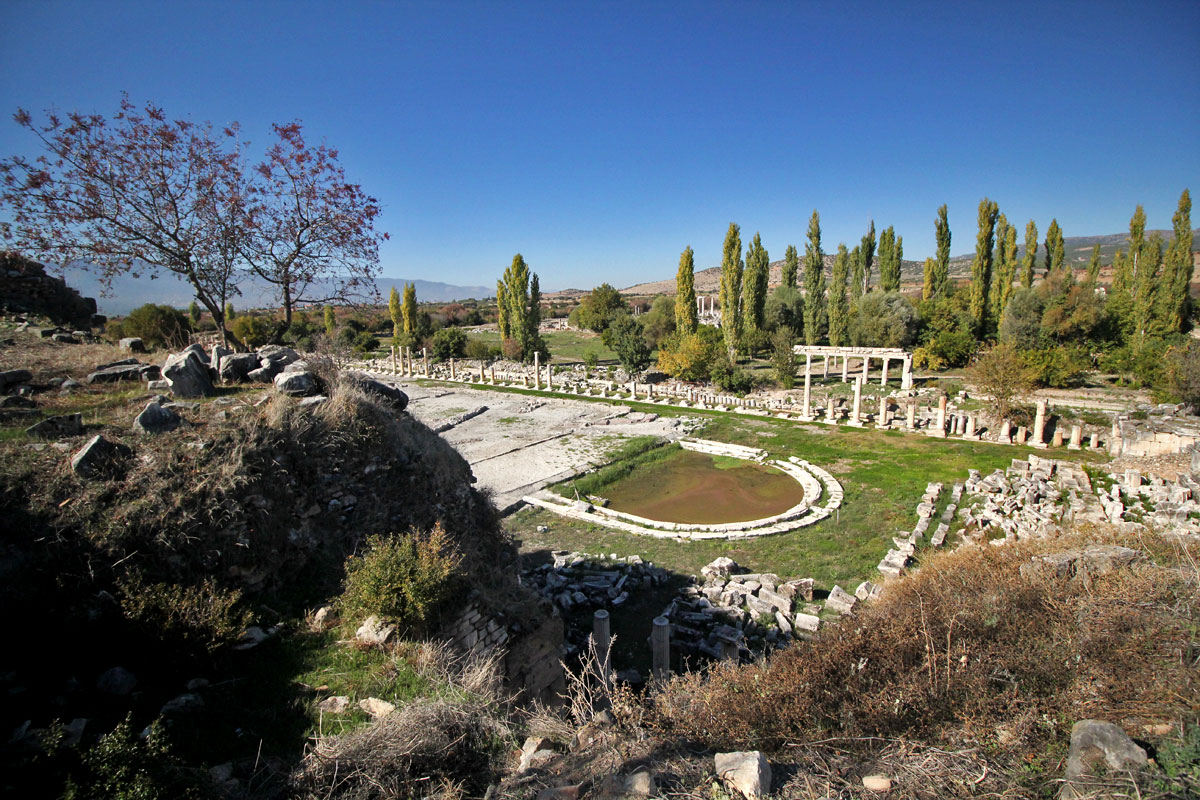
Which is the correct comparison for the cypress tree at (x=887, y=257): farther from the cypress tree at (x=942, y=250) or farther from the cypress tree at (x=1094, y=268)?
the cypress tree at (x=1094, y=268)

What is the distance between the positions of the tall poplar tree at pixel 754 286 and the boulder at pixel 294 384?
32712 millimetres

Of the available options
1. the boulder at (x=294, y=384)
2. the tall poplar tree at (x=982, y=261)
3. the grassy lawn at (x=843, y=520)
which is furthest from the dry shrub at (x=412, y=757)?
the tall poplar tree at (x=982, y=261)

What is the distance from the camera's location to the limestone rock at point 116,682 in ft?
13.2

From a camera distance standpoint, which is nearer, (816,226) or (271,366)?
(271,366)

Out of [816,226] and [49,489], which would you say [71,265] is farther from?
[816,226]

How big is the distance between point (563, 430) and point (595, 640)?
637 inches

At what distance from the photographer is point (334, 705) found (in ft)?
14.8

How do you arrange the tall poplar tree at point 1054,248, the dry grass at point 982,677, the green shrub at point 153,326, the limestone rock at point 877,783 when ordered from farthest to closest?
the tall poplar tree at point 1054,248 → the green shrub at point 153,326 → the dry grass at point 982,677 → the limestone rock at point 877,783

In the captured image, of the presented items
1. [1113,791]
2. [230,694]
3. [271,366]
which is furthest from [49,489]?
[1113,791]

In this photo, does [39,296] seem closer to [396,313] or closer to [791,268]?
[396,313]

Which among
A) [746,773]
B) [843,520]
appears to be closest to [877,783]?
[746,773]

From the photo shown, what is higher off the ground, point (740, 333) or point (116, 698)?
point (740, 333)

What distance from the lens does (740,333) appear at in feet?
121

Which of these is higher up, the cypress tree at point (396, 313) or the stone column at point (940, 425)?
the cypress tree at point (396, 313)
